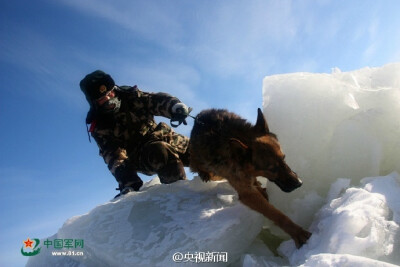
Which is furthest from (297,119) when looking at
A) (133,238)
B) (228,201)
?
(133,238)

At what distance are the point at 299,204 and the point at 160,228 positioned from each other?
1410 millimetres

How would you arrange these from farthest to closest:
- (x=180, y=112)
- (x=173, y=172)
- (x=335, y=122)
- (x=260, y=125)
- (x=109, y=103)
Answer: (x=109, y=103), (x=173, y=172), (x=180, y=112), (x=335, y=122), (x=260, y=125)

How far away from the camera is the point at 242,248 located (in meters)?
2.95

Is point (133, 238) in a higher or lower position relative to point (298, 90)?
lower

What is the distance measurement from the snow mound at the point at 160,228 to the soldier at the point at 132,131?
0.65 m

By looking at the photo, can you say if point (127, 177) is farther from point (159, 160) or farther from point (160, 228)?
point (160, 228)

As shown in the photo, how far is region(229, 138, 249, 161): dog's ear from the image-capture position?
321 cm

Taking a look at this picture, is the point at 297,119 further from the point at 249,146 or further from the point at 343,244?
the point at 343,244

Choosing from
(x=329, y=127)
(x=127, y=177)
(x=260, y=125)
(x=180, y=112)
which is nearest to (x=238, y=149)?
(x=260, y=125)

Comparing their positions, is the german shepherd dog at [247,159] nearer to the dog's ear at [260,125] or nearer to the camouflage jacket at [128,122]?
the dog's ear at [260,125]

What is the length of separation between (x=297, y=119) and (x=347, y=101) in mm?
583

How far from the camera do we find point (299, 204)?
10.4 ft

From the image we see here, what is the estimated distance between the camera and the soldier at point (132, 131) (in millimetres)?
4508

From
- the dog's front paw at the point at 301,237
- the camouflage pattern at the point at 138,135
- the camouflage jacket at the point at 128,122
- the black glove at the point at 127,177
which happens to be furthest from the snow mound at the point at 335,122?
the black glove at the point at 127,177
